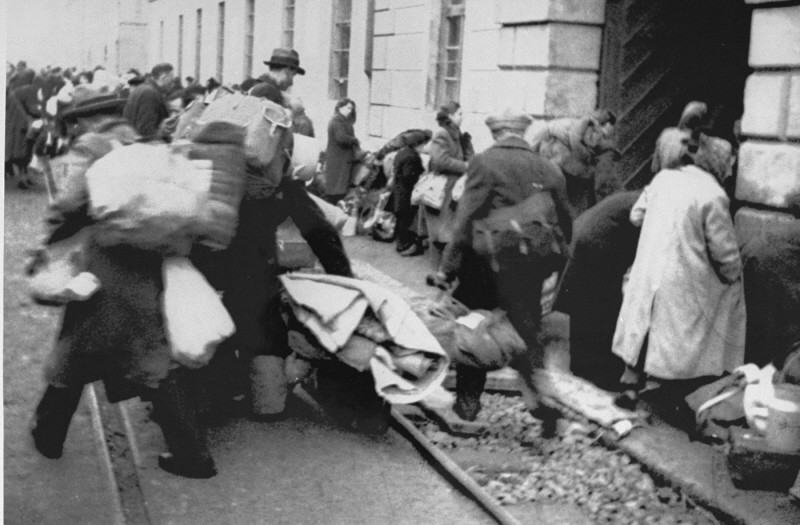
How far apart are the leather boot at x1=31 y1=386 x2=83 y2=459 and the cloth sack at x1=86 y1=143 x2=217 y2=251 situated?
0.77 meters

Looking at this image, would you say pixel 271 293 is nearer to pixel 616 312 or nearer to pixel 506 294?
pixel 506 294

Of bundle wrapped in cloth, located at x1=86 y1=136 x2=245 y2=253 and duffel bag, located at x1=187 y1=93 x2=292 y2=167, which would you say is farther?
duffel bag, located at x1=187 y1=93 x2=292 y2=167

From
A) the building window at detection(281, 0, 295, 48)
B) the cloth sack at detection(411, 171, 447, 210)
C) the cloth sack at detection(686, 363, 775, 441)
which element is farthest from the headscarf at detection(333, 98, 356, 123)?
the cloth sack at detection(686, 363, 775, 441)

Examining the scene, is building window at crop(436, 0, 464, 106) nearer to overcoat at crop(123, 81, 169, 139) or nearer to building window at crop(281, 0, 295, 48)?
overcoat at crop(123, 81, 169, 139)

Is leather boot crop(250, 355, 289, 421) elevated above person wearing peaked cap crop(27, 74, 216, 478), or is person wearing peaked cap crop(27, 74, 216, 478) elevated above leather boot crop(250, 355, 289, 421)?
person wearing peaked cap crop(27, 74, 216, 478)

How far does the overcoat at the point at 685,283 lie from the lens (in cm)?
667

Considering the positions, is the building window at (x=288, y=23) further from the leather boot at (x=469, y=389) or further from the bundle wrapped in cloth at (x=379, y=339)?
the bundle wrapped in cloth at (x=379, y=339)

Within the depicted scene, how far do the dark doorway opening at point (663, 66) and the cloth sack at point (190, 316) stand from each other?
20.4 ft

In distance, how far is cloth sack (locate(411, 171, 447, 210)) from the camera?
A: 11516 millimetres

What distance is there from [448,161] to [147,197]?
6392 mm

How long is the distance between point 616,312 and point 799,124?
5.08 feet

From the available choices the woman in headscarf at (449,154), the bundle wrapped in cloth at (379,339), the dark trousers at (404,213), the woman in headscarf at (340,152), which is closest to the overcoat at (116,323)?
the bundle wrapped in cloth at (379,339)

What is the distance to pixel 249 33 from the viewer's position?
21.5 metres

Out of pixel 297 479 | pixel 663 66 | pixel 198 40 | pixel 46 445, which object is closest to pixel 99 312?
pixel 46 445
